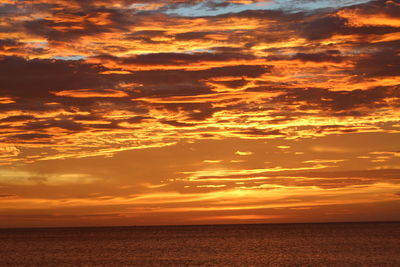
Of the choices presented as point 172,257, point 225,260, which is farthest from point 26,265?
point 225,260

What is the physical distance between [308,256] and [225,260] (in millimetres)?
15102

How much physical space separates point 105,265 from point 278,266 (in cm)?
2499

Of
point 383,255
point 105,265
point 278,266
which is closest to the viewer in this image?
point 278,266

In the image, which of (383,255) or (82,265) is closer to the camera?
(82,265)

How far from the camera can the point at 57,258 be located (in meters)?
92.5

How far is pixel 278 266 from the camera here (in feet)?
242

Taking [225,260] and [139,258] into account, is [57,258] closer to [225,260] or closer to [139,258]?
[139,258]

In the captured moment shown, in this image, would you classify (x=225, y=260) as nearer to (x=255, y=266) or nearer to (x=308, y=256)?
(x=255, y=266)

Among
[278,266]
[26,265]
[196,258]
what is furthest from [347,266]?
[26,265]

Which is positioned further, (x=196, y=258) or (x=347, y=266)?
(x=196, y=258)

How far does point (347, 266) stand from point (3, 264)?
163 ft

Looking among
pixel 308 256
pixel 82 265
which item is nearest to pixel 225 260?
pixel 308 256

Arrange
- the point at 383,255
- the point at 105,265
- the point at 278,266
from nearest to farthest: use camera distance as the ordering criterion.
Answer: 1. the point at 278,266
2. the point at 105,265
3. the point at 383,255

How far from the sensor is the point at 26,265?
79500 mm
